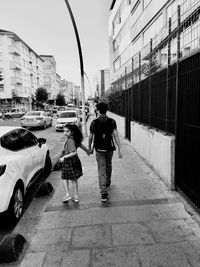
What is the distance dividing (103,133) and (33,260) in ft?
7.78

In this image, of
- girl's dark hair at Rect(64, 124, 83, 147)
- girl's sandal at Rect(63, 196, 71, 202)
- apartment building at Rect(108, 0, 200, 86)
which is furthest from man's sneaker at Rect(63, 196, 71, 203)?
apartment building at Rect(108, 0, 200, 86)

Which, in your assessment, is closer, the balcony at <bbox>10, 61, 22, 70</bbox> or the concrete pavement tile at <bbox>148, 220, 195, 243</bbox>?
the concrete pavement tile at <bbox>148, 220, 195, 243</bbox>

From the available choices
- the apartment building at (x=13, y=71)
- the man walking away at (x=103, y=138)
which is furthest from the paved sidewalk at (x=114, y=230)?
the apartment building at (x=13, y=71)

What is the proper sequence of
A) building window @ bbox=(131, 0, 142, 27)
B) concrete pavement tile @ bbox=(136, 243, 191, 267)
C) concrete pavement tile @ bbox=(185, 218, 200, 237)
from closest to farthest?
concrete pavement tile @ bbox=(136, 243, 191, 267) < concrete pavement tile @ bbox=(185, 218, 200, 237) < building window @ bbox=(131, 0, 142, 27)

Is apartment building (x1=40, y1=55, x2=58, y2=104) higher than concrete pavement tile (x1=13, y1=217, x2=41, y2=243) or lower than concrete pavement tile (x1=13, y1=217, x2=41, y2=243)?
higher

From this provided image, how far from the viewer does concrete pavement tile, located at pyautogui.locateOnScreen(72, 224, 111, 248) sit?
3.49 m

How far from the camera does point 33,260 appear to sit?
3.22m

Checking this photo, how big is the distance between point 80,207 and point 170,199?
64.9 inches

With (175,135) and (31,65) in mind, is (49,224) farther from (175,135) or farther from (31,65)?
(31,65)

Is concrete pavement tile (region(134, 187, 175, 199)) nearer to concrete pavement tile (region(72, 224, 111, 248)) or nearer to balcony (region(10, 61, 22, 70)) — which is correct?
concrete pavement tile (region(72, 224, 111, 248))

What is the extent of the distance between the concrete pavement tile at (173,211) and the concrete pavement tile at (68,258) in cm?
157

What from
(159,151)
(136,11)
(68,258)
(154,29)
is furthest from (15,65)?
(68,258)

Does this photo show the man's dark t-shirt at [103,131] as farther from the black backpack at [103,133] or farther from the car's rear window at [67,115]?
the car's rear window at [67,115]

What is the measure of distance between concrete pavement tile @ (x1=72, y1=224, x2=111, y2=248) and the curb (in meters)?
0.67
